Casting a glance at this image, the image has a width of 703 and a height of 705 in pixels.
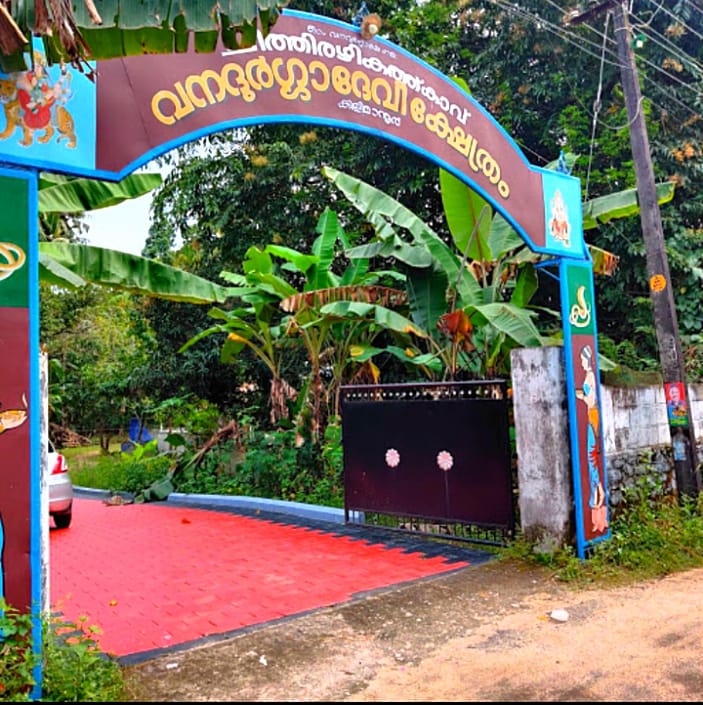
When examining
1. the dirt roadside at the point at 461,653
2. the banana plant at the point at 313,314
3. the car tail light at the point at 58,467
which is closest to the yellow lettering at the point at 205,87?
the dirt roadside at the point at 461,653

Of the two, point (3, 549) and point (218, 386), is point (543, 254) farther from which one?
point (218, 386)

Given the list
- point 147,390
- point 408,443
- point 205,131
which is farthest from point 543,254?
point 147,390

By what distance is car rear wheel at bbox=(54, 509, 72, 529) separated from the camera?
31.3 ft

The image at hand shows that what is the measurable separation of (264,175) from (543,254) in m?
7.61

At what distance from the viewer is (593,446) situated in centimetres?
697

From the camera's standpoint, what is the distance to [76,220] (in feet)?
55.9

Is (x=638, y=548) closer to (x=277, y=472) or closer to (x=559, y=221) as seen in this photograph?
(x=559, y=221)

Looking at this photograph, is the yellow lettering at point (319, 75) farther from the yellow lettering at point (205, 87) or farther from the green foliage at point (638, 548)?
the green foliage at point (638, 548)

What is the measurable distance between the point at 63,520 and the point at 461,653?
6.91m

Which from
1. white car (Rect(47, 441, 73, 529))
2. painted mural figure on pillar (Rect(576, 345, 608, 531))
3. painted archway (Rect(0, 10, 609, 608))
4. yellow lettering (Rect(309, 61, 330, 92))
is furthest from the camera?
white car (Rect(47, 441, 73, 529))

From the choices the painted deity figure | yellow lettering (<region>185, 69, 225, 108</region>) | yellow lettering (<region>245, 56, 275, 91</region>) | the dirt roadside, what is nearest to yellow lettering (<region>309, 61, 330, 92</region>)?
yellow lettering (<region>245, 56, 275, 91</region>)

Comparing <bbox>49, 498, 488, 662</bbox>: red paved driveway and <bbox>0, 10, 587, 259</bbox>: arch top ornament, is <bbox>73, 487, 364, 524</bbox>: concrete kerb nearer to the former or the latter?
<bbox>49, 498, 488, 662</bbox>: red paved driveway

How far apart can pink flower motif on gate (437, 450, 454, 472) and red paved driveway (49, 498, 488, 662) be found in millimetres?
831

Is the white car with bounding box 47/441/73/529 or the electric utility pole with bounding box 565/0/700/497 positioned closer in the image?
the electric utility pole with bounding box 565/0/700/497
